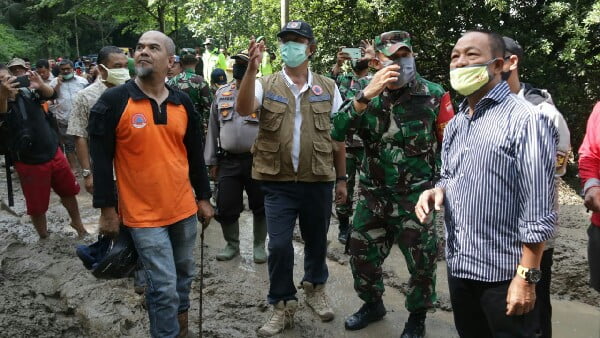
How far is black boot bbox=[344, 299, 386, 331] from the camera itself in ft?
12.9

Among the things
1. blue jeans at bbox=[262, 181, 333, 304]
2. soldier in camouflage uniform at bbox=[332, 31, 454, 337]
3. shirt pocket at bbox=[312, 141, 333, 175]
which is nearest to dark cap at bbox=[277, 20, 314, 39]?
soldier in camouflage uniform at bbox=[332, 31, 454, 337]

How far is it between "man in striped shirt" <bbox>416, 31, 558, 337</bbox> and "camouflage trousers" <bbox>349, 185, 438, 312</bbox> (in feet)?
3.26

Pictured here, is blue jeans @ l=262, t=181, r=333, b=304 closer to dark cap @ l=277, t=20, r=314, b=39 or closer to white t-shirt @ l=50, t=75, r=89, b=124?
dark cap @ l=277, t=20, r=314, b=39

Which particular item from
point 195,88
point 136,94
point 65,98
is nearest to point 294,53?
point 136,94

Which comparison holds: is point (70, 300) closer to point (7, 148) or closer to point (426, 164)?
point (7, 148)

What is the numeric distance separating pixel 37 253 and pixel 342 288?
A: 3.30m

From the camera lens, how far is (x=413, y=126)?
3.53 metres

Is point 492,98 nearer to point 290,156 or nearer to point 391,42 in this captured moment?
point 391,42

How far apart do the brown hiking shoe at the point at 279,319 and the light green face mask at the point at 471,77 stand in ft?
7.05

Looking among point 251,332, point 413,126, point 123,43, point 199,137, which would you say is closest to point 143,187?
point 199,137

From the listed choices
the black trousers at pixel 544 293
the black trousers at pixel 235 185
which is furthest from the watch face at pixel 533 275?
the black trousers at pixel 235 185

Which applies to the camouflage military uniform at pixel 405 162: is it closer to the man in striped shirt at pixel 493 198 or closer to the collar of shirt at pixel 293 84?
the collar of shirt at pixel 293 84

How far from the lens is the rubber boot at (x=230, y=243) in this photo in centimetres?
548

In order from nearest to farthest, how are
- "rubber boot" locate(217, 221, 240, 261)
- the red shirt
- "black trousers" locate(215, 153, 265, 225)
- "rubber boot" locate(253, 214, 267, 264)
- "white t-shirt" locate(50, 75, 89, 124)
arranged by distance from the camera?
the red shirt
"black trousers" locate(215, 153, 265, 225)
"rubber boot" locate(253, 214, 267, 264)
"rubber boot" locate(217, 221, 240, 261)
"white t-shirt" locate(50, 75, 89, 124)
